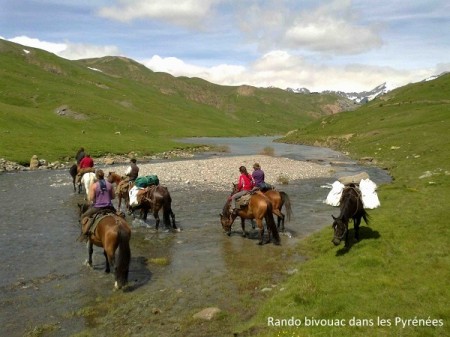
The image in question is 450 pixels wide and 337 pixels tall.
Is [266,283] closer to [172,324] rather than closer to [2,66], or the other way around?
[172,324]

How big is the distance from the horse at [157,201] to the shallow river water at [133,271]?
865 mm

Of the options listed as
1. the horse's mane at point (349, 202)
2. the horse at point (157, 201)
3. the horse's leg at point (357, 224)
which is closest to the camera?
the horse's mane at point (349, 202)

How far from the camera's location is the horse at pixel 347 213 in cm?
1470

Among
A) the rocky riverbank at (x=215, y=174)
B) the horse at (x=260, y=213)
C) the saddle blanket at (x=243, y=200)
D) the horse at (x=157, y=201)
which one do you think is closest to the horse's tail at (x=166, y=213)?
the horse at (x=157, y=201)

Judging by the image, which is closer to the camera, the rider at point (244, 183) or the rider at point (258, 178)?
the rider at point (244, 183)

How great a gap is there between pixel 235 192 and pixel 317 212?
7.35m

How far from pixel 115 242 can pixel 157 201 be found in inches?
285

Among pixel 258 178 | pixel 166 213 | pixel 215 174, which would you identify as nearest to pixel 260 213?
pixel 258 178

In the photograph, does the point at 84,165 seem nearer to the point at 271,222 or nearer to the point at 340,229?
the point at 271,222

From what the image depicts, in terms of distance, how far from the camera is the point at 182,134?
477 ft

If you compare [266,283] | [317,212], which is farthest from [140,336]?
[317,212]

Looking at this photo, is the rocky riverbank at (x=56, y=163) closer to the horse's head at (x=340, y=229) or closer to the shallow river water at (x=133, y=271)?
the shallow river water at (x=133, y=271)

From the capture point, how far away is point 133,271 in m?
14.9

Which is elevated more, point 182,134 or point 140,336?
point 182,134
